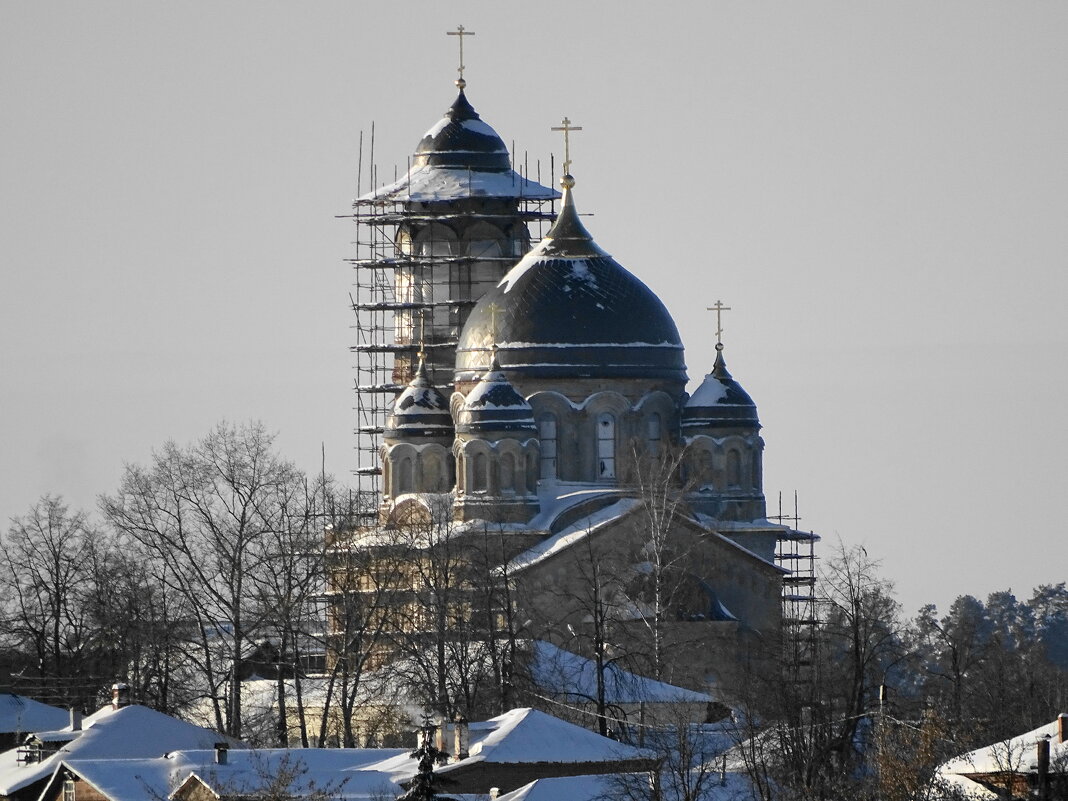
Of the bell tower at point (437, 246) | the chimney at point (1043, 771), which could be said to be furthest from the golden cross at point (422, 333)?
the chimney at point (1043, 771)

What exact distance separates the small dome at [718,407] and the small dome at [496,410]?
3008 millimetres

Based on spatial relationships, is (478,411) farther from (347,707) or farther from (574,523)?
(347,707)

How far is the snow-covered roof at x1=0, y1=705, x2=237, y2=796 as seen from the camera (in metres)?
48.8

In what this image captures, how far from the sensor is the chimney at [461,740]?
46.2 metres

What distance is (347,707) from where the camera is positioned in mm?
56094

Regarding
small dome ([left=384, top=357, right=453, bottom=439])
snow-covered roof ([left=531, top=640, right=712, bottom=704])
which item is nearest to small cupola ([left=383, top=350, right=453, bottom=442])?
small dome ([left=384, top=357, right=453, bottom=439])

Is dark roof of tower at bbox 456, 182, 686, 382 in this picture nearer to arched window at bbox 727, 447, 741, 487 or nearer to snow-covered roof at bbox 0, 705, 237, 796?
arched window at bbox 727, 447, 741, 487

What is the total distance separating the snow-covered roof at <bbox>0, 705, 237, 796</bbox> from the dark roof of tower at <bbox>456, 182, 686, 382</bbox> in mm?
16398

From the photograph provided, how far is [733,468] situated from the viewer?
220 feet

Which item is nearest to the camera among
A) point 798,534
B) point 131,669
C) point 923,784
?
point 923,784

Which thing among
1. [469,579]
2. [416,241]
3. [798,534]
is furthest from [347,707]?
[416,241]

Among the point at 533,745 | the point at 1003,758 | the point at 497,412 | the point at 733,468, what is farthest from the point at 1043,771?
the point at 733,468

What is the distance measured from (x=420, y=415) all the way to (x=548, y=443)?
243cm

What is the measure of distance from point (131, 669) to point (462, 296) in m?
13.1
